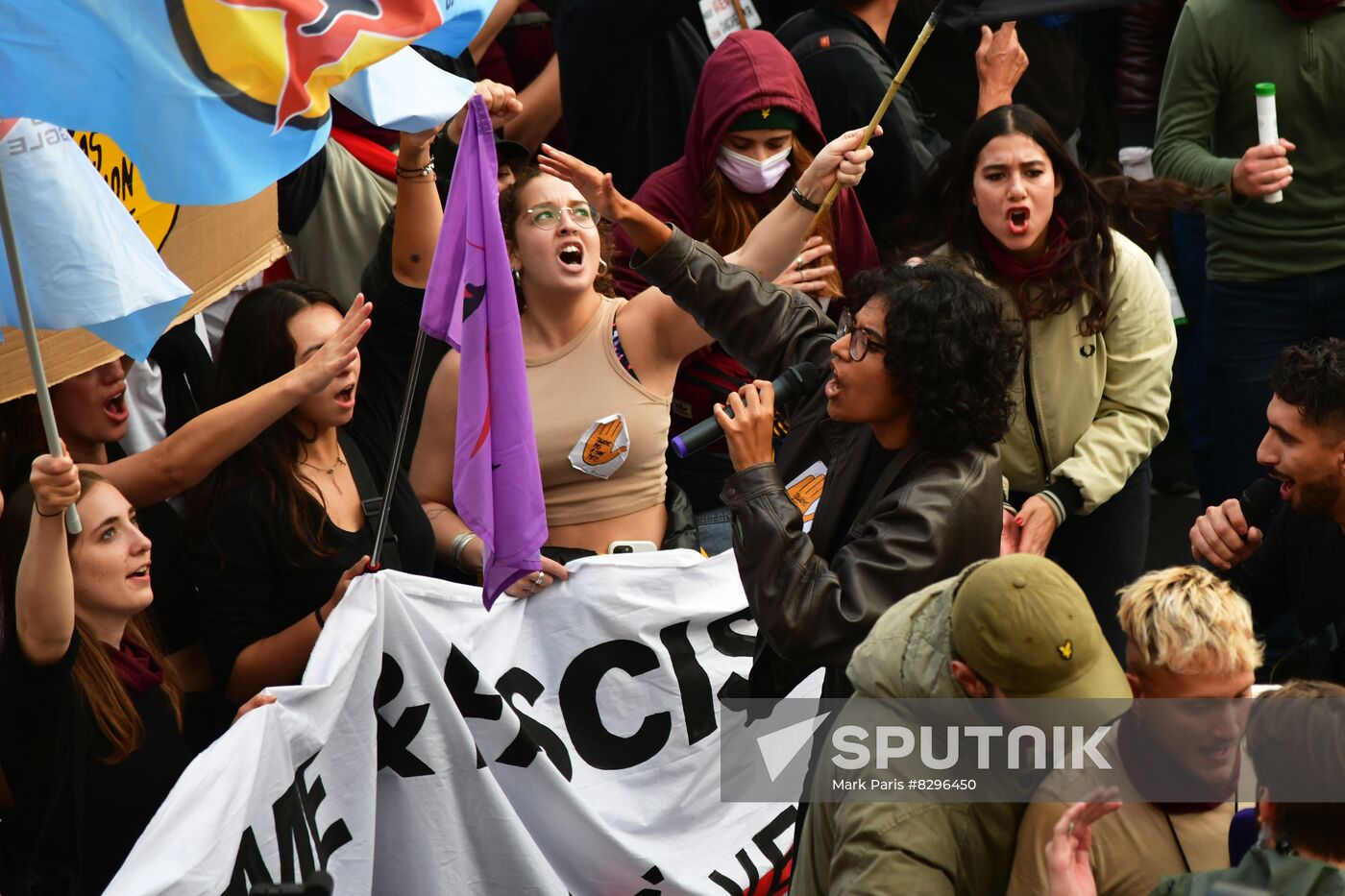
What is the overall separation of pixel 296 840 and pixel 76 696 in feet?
1.86

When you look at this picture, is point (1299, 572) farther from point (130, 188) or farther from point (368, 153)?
point (368, 153)

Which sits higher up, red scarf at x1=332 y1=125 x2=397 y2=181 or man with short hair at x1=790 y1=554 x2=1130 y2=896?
red scarf at x1=332 y1=125 x2=397 y2=181

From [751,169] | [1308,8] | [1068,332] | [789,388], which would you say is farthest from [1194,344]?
[789,388]

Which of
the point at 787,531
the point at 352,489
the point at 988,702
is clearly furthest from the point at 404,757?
the point at 988,702

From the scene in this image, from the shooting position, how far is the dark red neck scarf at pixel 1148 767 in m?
2.77

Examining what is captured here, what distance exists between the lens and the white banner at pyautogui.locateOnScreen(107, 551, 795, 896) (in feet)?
12.4

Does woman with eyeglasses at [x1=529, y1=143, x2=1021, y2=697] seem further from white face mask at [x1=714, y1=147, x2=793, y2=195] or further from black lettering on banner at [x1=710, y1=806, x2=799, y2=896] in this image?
white face mask at [x1=714, y1=147, x2=793, y2=195]

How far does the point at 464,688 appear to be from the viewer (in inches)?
168

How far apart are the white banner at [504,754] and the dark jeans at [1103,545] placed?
102 cm

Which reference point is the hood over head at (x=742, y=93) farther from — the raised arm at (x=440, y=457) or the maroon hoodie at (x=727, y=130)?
the raised arm at (x=440, y=457)

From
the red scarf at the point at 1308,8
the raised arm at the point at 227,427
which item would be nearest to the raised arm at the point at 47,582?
the raised arm at the point at 227,427

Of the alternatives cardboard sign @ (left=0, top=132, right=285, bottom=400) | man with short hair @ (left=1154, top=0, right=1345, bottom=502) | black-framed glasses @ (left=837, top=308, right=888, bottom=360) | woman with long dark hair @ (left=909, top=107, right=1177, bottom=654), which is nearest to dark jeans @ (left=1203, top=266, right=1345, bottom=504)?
man with short hair @ (left=1154, top=0, right=1345, bottom=502)

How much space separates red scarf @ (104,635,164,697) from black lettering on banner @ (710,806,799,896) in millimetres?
1442

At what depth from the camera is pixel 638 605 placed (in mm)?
4586
